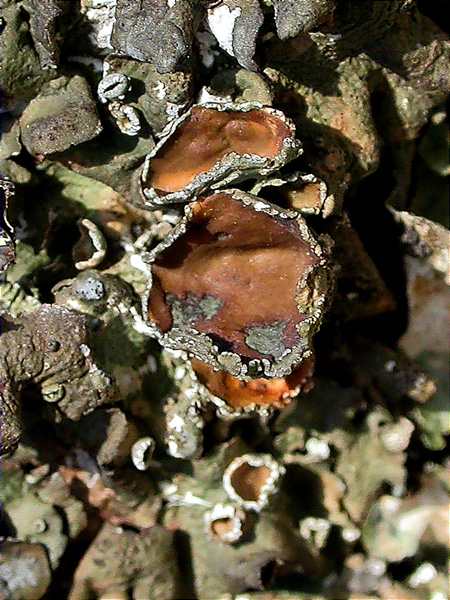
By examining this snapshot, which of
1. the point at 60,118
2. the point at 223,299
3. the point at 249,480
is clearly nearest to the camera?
the point at 60,118

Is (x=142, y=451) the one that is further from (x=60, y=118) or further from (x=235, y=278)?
(x=60, y=118)

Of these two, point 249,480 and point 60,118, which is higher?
point 60,118

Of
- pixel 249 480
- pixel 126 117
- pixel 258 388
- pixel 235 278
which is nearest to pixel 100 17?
pixel 126 117

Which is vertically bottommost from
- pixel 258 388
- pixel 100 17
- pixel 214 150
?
pixel 258 388

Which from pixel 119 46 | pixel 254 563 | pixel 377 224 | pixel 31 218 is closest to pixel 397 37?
pixel 377 224

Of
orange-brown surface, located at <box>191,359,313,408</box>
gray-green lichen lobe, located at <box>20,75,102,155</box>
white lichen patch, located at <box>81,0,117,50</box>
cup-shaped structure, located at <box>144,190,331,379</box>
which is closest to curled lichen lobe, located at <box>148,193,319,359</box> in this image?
cup-shaped structure, located at <box>144,190,331,379</box>

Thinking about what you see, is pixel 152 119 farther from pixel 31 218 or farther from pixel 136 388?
pixel 136 388
